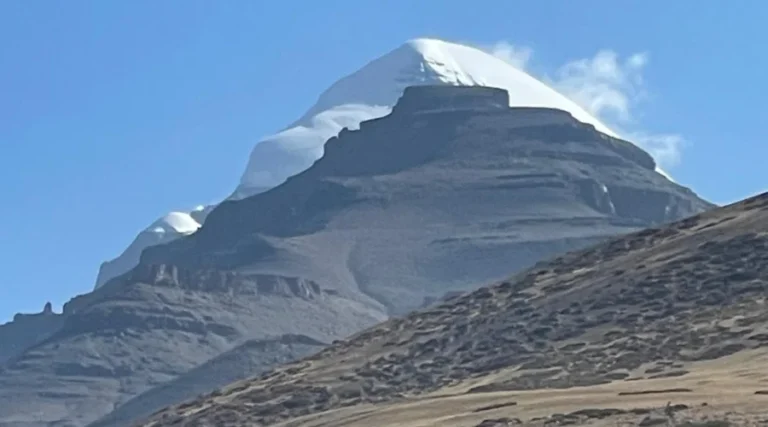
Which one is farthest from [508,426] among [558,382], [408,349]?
[408,349]

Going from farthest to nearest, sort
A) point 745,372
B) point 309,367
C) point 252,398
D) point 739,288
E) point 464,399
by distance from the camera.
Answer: point 309,367 < point 252,398 < point 739,288 < point 464,399 < point 745,372

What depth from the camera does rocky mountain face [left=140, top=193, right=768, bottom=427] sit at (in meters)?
42.6

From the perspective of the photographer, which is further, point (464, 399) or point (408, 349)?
point (408, 349)

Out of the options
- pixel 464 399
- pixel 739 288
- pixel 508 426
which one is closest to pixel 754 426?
pixel 508 426

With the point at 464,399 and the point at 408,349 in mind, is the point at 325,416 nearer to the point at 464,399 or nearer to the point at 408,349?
the point at 464,399

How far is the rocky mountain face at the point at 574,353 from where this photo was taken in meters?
42.6

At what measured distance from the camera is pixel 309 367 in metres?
67.2

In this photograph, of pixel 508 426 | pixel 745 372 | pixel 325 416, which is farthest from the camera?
pixel 325 416

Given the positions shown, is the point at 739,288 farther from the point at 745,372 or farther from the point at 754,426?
the point at 754,426

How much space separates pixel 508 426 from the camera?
40344 mm

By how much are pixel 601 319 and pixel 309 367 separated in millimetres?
12380

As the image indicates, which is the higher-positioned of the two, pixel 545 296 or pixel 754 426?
pixel 545 296

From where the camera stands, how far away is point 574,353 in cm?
5606

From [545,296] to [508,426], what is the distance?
26.2 m
